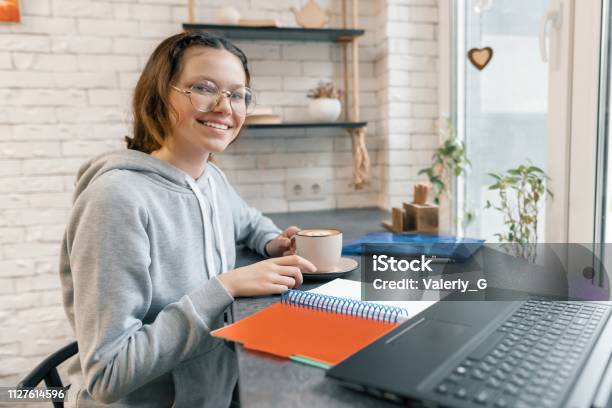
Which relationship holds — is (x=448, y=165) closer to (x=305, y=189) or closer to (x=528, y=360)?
(x=305, y=189)

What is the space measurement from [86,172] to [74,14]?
1.22 meters

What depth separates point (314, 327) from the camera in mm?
686

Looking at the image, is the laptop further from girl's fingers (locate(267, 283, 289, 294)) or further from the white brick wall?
the white brick wall

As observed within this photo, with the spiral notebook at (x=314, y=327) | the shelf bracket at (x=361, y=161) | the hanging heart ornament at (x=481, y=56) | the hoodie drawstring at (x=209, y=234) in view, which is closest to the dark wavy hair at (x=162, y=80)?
the hoodie drawstring at (x=209, y=234)

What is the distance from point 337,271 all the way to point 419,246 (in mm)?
255

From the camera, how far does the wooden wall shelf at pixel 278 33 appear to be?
1.79 meters

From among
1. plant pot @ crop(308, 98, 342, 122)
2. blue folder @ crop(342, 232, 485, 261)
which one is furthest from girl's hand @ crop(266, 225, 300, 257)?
plant pot @ crop(308, 98, 342, 122)

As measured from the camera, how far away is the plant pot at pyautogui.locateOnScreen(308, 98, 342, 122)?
6.24 feet

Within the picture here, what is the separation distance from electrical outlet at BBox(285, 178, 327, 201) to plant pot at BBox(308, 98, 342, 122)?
29 cm

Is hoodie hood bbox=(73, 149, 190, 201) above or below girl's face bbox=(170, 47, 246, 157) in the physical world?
below

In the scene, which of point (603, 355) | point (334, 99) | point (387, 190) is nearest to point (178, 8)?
point (334, 99)

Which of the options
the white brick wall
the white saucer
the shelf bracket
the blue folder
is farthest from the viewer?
the shelf bracket

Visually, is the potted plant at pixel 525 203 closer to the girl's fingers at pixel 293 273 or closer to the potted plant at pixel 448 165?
the potted plant at pixel 448 165

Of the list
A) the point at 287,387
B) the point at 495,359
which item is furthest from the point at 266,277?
the point at 495,359
